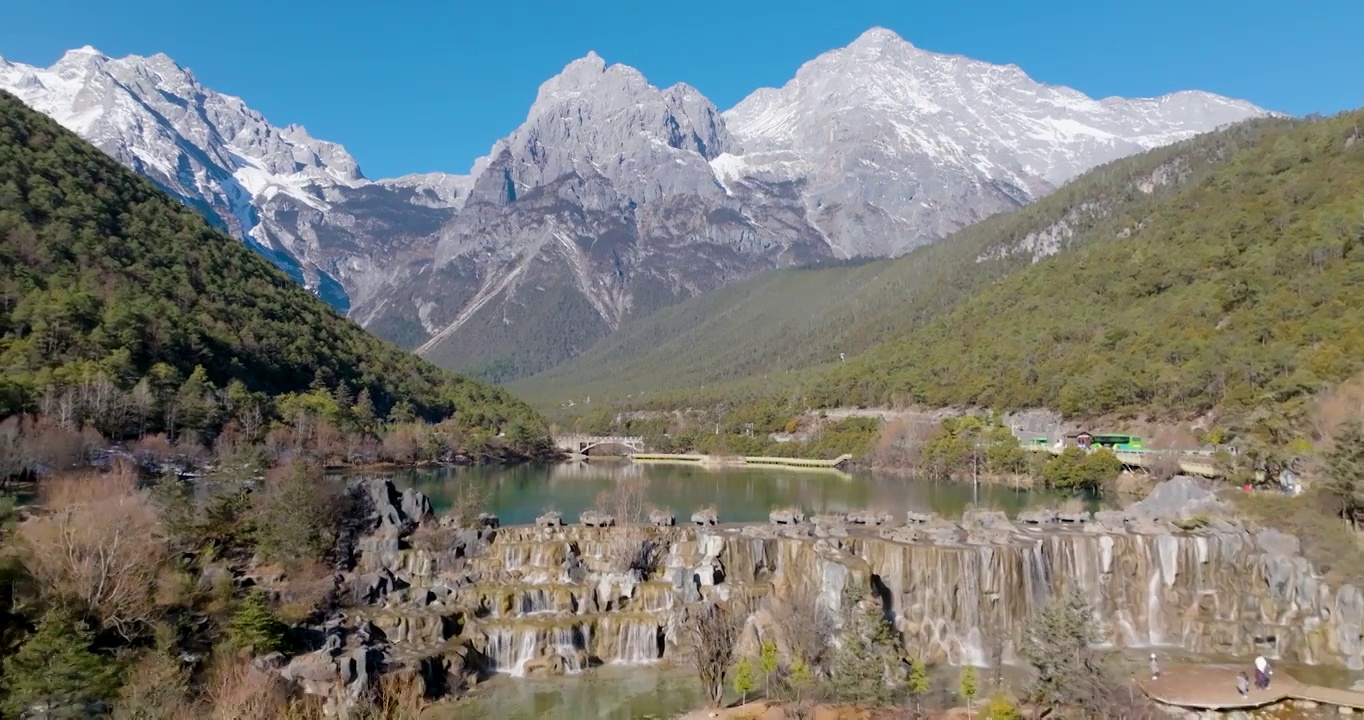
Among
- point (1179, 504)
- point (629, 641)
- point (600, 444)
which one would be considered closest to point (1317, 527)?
point (1179, 504)

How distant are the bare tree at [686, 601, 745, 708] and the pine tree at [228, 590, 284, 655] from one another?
1609 cm

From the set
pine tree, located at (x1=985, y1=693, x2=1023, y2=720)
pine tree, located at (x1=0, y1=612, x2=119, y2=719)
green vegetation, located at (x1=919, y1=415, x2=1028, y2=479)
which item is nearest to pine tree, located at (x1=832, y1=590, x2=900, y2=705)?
pine tree, located at (x1=985, y1=693, x2=1023, y2=720)

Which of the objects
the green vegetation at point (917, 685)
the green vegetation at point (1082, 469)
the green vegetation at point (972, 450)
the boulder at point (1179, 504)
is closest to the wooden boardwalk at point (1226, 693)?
the green vegetation at point (917, 685)

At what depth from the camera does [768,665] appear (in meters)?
30.2

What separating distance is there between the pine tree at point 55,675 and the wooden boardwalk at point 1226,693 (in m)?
34.3

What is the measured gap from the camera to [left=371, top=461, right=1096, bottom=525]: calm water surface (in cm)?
7350

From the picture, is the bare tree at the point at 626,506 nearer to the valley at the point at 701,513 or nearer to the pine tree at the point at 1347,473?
the valley at the point at 701,513

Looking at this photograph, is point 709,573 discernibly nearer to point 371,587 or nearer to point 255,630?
point 371,587

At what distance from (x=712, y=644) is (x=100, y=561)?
22.4 metres

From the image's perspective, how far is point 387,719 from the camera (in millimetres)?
25438

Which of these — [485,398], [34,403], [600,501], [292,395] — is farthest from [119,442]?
[485,398]

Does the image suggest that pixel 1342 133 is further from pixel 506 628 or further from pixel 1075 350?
pixel 506 628

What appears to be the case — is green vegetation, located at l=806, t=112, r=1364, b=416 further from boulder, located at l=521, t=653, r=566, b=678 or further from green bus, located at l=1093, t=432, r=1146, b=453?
boulder, located at l=521, t=653, r=566, b=678

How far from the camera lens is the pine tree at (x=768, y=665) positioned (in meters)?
30.5
